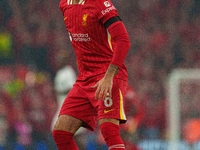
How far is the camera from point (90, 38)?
3266mm

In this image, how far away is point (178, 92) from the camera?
7.56m

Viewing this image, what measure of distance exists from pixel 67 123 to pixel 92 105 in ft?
0.77

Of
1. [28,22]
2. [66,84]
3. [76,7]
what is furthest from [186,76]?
[28,22]

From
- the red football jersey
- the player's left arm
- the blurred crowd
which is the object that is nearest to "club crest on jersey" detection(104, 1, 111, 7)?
the red football jersey

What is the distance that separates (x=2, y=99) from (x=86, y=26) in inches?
240

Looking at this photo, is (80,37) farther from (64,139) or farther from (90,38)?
(64,139)

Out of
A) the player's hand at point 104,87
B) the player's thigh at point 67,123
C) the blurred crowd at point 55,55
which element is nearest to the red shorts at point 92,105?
the player's thigh at point 67,123

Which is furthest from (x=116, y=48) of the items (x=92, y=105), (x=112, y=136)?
(x=112, y=136)

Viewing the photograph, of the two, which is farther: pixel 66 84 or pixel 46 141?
pixel 46 141

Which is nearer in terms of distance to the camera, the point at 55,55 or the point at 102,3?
the point at 102,3

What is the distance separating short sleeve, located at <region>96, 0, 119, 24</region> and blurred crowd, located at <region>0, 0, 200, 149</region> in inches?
202

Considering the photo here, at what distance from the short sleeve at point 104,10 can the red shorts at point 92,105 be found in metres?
0.46

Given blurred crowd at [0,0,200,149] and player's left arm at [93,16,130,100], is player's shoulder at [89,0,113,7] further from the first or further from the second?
blurred crowd at [0,0,200,149]

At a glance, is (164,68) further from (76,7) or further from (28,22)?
(76,7)
